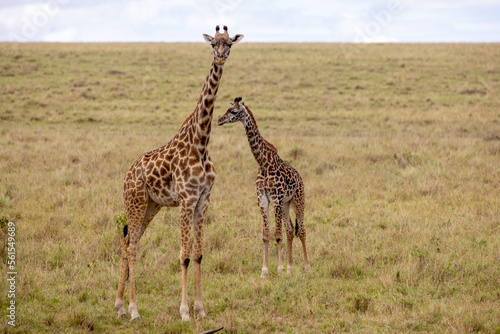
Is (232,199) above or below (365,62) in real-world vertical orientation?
below

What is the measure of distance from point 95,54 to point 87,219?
3317cm

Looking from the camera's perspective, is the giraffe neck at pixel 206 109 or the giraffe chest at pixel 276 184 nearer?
the giraffe neck at pixel 206 109

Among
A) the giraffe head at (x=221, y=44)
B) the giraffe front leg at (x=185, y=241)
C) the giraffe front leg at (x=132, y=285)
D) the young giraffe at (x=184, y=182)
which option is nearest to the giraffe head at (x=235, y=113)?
the young giraffe at (x=184, y=182)

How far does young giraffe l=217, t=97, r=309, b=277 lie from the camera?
24.4 ft

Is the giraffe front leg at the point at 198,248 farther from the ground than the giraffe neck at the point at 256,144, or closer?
closer

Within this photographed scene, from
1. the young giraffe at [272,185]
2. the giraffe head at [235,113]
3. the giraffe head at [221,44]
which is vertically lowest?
the young giraffe at [272,185]

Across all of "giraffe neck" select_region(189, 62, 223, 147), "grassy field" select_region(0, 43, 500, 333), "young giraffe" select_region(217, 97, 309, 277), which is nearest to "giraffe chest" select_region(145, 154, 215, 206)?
"giraffe neck" select_region(189, 62, 223, 147)

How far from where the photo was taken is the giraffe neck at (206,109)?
5.90m

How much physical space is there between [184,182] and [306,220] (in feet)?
13.8

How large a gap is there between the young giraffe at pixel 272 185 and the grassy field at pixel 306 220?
0.54m

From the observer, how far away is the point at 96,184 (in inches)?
448

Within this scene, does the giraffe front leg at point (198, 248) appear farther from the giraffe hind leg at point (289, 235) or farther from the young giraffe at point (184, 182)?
the giraffe hind leg at point (289, 235)

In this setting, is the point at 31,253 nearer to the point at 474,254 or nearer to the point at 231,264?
the point at 231,264

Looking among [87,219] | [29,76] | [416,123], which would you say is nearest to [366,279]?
[87,219]
